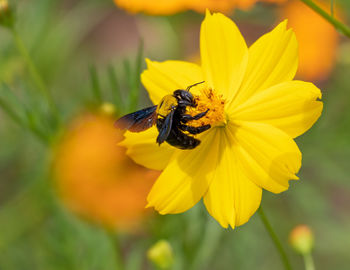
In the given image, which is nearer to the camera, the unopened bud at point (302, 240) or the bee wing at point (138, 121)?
the bee wing at point (138, 121)

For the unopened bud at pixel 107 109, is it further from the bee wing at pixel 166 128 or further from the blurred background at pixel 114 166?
the bee wing at pixel 166 128

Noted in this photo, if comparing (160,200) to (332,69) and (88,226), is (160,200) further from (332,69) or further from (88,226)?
(332,69)

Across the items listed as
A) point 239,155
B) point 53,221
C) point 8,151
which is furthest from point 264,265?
point 239,155

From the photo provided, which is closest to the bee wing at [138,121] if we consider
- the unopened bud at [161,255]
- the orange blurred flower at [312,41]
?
the unopened bud at [161,255]

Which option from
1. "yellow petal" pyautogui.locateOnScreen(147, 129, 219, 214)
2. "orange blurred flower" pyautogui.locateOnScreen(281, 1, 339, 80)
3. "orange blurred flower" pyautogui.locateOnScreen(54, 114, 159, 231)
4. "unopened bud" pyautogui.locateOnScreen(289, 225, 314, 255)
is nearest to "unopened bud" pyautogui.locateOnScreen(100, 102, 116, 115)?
"orange blurred flower" pyautogui.locateOnScreen(54, 114, 159, 231)

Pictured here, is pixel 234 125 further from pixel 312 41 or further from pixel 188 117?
pixel 312 41
